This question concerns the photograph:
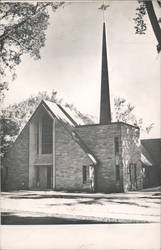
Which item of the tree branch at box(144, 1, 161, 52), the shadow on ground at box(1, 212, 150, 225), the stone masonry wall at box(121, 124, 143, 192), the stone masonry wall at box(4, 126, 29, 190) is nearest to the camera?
the shadow on ground at box(1, 212, 150, 225)

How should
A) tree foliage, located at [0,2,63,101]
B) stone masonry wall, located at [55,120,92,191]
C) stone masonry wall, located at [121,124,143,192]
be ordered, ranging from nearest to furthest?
tree foliage, located at [0,2,63,101] < stone masonry wall, located at [55,120,92,191] < stone masonry wall, located at [121,124,143,192]

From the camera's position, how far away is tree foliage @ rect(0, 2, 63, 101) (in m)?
5.89

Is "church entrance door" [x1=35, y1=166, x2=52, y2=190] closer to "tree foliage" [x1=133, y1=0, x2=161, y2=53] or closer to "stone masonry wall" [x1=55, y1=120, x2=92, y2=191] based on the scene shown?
"stone masonry wall" [x1=55, y1=120, x2=92, y2=191]

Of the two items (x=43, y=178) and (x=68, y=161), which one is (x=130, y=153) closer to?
(x=68, y=161)

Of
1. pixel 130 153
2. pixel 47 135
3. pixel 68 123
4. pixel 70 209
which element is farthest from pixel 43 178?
pixel 68 123

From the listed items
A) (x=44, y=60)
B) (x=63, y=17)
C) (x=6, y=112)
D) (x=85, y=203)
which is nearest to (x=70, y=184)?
(x=85, y=203)

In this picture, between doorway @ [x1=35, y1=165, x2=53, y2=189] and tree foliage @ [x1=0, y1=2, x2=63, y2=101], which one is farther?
doorway @ [x1=35, y1=165, x2=53, y2=189]

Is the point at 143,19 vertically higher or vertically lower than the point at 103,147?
higher

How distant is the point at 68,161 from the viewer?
8.35 meters

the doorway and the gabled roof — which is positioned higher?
the gabled roof

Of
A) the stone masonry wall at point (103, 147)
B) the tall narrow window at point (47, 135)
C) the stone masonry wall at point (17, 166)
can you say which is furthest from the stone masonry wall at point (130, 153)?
the stone masonry wall at point (17, 166)

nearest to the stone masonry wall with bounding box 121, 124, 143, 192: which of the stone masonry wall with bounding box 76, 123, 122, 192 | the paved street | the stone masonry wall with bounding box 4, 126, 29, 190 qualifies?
the stone masonry wall with bounding box 76, 123, 122, 192

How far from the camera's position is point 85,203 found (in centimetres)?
607

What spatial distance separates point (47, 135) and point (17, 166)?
1.76 meters
